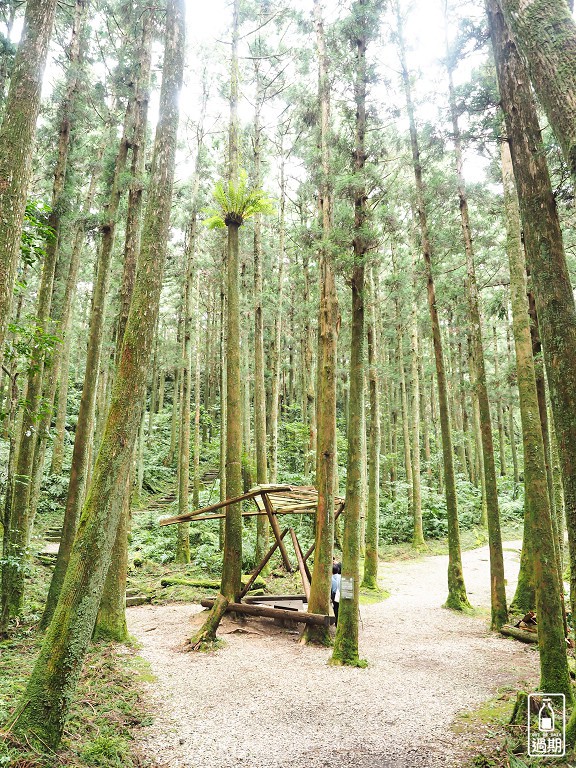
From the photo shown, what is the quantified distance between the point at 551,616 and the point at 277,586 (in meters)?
8.09

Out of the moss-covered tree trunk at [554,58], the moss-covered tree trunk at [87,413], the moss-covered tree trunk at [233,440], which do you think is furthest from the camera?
the moss-covered tree trunk at [233,440]

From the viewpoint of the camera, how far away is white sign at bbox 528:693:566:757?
3592 mm

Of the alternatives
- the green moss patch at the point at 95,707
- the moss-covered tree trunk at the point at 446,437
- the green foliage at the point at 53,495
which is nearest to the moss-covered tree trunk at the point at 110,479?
the green moss patch at the point at 95,707

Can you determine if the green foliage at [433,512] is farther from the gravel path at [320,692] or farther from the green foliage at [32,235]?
the green foliage at [32,235]

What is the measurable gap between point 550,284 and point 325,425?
4.62 metres

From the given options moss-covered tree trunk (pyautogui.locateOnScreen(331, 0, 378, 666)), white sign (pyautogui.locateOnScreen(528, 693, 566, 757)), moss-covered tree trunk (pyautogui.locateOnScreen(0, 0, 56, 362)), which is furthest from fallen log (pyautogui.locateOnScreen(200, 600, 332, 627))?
moss-covered tree trunk (pyautogui.locateOnScreen(0, 0, 56, 362))

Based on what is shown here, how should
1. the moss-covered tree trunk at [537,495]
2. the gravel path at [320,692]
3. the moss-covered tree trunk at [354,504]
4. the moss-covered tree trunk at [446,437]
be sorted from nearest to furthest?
the gravel path at [320,692]
the moss-covered tree trunk at [537,495]
the moss-covered tree trunk at [354,504]
the moss-covered tree trunk at [446,437]

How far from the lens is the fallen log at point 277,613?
7.53m

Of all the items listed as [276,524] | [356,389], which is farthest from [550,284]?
[276,524]

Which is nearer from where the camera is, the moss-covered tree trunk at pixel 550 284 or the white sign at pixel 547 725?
the moss-covered tree trunk at pixel 550 284

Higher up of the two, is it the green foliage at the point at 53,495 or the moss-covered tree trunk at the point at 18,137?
the moss-covered tree trunk at the point at 18,137

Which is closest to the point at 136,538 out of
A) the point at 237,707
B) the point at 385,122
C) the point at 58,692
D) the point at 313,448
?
the point at 313,448

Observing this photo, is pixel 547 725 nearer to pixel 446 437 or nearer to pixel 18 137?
pixel 446 437

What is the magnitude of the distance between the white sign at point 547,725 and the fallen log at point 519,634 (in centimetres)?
344
